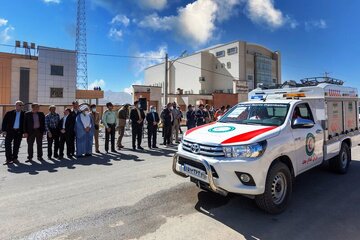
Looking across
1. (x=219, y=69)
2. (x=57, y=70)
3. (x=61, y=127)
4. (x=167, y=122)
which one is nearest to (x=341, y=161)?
(x=167, y=122)

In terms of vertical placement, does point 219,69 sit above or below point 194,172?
above

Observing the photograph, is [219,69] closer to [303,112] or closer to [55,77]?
[55,77]

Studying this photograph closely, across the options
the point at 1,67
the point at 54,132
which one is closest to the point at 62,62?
the point at 1,67

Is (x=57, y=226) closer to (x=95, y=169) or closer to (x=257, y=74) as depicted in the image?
(x=95, y=169)

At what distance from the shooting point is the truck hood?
13.7ft

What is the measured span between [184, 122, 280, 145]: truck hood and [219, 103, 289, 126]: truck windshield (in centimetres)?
32

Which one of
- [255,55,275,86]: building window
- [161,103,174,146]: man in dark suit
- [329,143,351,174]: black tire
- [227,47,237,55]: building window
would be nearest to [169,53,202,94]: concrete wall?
[227,47,237,55]: building window

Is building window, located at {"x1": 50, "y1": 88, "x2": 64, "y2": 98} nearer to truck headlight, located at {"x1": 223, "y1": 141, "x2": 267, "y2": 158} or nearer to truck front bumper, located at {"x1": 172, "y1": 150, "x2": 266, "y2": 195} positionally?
truck front bumper, located at {"x1": 172, "y1": 150, "x2": 266, "y2": 195}

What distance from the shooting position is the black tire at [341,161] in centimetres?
682

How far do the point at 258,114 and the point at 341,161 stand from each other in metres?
→ 3.05

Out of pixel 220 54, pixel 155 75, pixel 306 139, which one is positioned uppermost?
Result: pixel 220 54

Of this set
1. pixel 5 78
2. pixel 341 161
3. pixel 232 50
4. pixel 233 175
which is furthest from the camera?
pixel 232 50

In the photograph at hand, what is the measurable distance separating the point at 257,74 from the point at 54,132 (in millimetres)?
50066

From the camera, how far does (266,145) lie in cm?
416
